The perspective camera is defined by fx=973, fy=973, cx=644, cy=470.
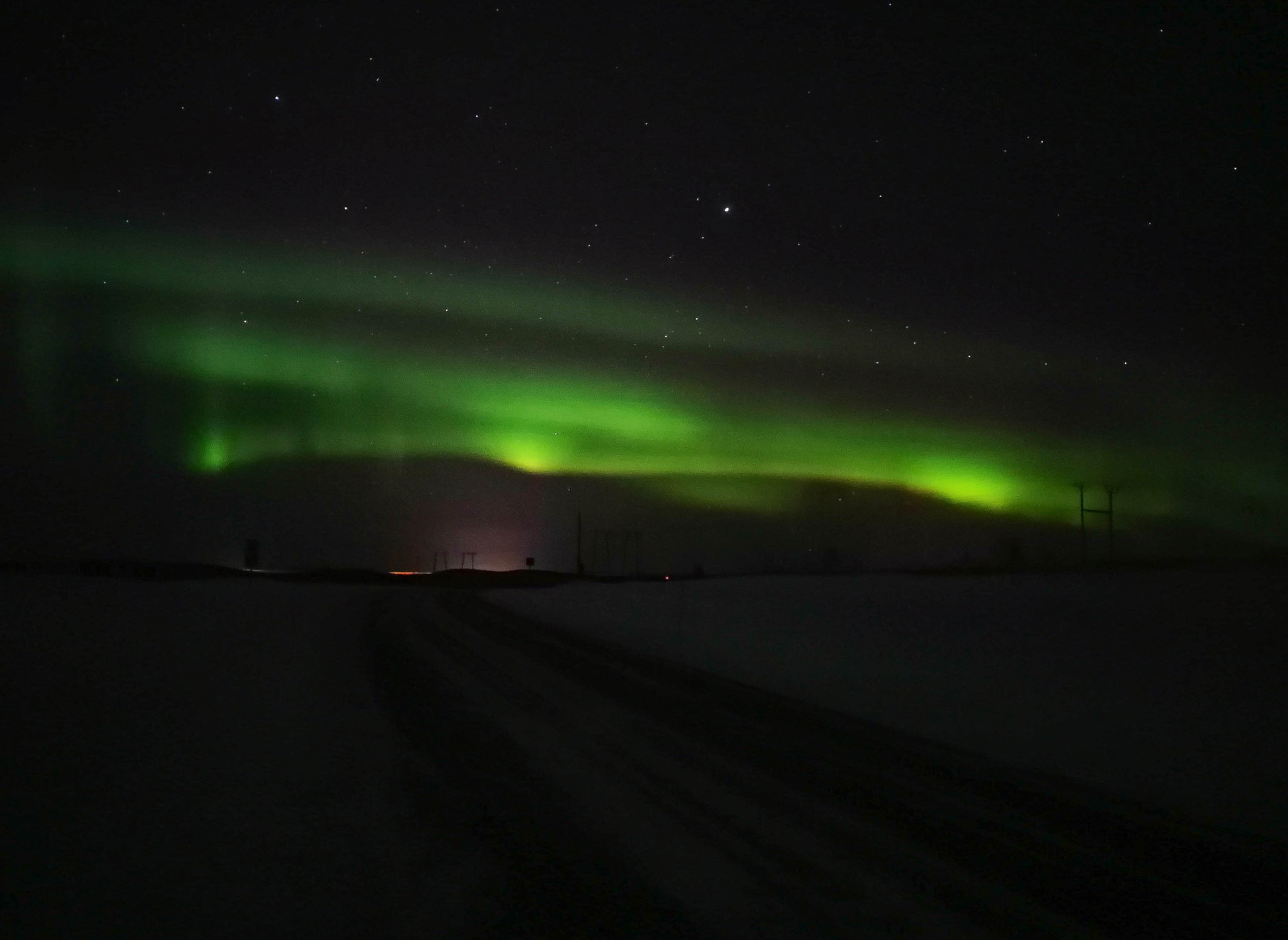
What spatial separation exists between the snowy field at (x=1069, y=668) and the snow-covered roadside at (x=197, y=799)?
21.2ft

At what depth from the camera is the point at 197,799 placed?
25.1ft

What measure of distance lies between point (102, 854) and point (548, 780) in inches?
136

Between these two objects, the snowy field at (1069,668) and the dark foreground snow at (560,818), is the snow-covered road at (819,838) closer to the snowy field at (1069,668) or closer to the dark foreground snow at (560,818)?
the dark foreground snow at (560,818)

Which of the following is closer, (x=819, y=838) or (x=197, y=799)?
(x=819, y=838)

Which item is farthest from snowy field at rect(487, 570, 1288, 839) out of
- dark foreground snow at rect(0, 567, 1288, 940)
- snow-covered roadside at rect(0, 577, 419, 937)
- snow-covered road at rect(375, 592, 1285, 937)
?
snow-covered roadside at rect(0, 577, 419, 937)

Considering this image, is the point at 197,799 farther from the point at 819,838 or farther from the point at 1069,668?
the point at 1069,668

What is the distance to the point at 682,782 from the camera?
8.40 metres

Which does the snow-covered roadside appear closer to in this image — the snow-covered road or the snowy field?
the snow-covered road

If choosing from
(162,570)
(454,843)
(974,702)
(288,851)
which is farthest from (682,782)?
(162,570)

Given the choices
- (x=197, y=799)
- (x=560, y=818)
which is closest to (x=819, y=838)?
(x=560, y=818)

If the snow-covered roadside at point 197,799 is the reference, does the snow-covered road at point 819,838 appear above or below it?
below

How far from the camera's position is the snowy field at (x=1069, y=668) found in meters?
9.74

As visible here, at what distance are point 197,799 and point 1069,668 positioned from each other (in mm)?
13365

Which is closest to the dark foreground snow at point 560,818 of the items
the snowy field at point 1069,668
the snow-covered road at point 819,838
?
the snow-covered road at point 819,838
